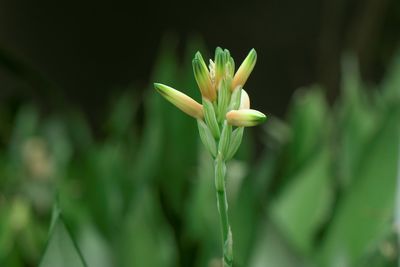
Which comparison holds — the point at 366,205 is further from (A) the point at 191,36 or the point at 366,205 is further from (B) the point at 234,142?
(A) the point at 191,36

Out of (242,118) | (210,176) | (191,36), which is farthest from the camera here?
(191,36)

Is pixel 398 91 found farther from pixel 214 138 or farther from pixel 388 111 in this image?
pixel 214 138

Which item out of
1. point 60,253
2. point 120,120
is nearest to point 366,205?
point 60,253

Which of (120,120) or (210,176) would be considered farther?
(120,120)

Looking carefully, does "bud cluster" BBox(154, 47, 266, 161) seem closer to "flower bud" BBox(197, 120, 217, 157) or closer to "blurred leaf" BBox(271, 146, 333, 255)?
"flower bud" BBox(197, 120, 217, 157)

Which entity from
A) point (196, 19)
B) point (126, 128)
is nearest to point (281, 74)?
point (196, 19)

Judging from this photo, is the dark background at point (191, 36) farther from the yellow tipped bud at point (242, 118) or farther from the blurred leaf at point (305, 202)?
the yellow tipped bud at point (242, 118)

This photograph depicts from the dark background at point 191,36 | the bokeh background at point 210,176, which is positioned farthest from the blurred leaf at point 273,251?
the dark background at point 191,36

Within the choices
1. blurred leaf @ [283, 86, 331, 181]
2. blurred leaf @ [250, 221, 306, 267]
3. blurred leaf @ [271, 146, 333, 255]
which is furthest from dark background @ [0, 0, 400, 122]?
blurred leaf @ [250, 221, 306, 267]
